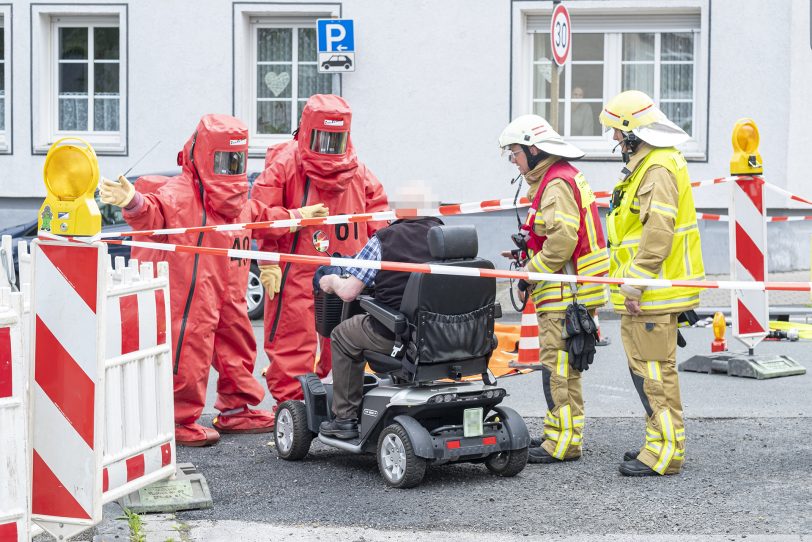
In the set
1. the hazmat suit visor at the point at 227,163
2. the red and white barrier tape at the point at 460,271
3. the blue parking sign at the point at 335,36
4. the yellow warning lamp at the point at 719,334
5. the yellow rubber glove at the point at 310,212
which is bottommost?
the yellow warning lamp at the point at 719,334

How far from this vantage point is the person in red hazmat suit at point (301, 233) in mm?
7512

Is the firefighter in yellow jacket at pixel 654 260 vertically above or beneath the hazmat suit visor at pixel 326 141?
beneath

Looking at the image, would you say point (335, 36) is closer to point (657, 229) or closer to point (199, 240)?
point (199, 240)

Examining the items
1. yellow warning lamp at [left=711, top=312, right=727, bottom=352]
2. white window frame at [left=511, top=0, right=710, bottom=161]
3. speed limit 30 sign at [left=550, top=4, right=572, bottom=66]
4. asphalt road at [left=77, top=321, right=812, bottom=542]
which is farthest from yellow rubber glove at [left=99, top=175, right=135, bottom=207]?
white window frame at [left=511, top=0, right=710, bottom=161]

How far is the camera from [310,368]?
25.4ft

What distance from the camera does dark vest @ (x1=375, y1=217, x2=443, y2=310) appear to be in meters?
6.10

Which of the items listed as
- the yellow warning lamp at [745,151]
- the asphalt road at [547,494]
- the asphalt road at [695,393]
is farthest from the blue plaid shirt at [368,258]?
the yellow warning lamp at [745,151]

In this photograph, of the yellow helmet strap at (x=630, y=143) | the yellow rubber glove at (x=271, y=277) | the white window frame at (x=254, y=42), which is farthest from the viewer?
the white window frame at (x=254, y=42)

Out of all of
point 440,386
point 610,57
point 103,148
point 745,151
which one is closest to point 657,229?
point 440,386

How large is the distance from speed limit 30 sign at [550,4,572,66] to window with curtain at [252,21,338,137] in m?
5.09

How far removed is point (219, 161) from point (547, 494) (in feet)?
8.66

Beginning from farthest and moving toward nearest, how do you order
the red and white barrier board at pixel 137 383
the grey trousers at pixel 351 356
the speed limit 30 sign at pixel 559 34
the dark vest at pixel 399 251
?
the speed limit 30 sign at pixel 559 34, the grey trousers at pixel 351 356, the dark vest at pixel 399 251, the red and white barrier board at pixel 137 383

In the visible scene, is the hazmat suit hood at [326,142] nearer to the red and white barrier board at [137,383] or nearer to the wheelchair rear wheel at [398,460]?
the wheelchair rear wheel at [398,460]

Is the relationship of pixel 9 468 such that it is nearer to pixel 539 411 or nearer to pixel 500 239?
pixel 539 411
